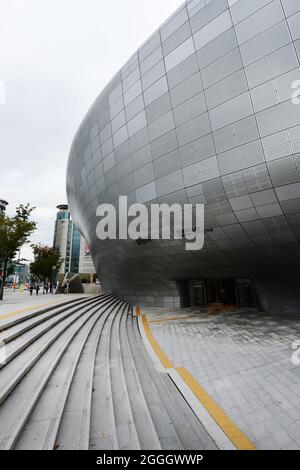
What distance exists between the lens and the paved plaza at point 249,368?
12.6ft

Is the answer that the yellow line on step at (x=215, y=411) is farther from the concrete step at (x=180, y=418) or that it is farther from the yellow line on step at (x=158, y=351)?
the concrete step at (x=180, y=418)

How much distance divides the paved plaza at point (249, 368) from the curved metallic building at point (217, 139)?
13.8 feet

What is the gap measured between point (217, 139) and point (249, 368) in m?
9.76

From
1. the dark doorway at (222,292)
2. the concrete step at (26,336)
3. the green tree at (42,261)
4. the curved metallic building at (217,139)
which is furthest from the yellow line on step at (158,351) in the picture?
the green tree at (42,261)

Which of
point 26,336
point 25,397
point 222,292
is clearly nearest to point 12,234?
point 26,336

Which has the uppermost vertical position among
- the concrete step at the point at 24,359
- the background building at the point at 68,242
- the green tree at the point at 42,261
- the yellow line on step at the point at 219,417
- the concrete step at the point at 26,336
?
the background building at the point at 68,242

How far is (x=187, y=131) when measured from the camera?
11430 mm

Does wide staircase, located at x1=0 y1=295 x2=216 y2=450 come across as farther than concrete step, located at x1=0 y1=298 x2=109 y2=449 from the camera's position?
Yes

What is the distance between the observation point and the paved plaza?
3840mm

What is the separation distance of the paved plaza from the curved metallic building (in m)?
4.21

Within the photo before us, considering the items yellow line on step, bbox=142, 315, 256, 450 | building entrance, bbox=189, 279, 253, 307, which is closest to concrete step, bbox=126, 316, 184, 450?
yellow line on step, bbox=142, 315, 256, 450

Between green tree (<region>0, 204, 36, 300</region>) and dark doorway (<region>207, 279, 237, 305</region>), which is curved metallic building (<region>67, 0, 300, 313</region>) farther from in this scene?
green tree (<region>0, 204, 36, 300</region>)
